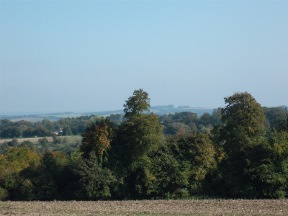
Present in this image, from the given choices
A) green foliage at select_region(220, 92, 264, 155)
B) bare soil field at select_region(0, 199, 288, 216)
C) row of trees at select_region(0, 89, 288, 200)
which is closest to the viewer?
bare soil field at select_region(0, 199, 288, 216)

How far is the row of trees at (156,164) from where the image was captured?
1909 inches

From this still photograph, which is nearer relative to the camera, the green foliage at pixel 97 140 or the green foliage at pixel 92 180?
the green foliage at pixel 92 180

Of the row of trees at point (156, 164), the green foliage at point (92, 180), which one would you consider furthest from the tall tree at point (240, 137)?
the green foliage at point (92, 180)

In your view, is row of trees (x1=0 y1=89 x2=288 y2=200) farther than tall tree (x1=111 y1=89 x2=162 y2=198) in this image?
No

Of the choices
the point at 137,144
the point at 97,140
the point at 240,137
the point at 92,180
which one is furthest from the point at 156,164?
the point at 240,137

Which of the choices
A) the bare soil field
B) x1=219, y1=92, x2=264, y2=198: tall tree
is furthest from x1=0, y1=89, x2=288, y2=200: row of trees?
the bare soil field

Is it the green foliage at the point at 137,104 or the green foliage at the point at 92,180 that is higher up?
the green foliage at the point at 137,104

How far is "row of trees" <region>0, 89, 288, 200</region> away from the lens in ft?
159

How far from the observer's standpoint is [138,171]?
50750 mm

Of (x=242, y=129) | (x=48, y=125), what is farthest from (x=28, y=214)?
(x=48, y=125)

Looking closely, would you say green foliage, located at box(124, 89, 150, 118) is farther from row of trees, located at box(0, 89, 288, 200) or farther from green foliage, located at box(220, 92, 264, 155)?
Answer: green foliage, located at box(220, 92, 264, 155)

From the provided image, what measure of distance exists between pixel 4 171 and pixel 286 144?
98.2 ft

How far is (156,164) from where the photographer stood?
5100 centimetres

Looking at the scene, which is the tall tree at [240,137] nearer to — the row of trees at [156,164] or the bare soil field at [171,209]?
the row of trees at [156,164]
